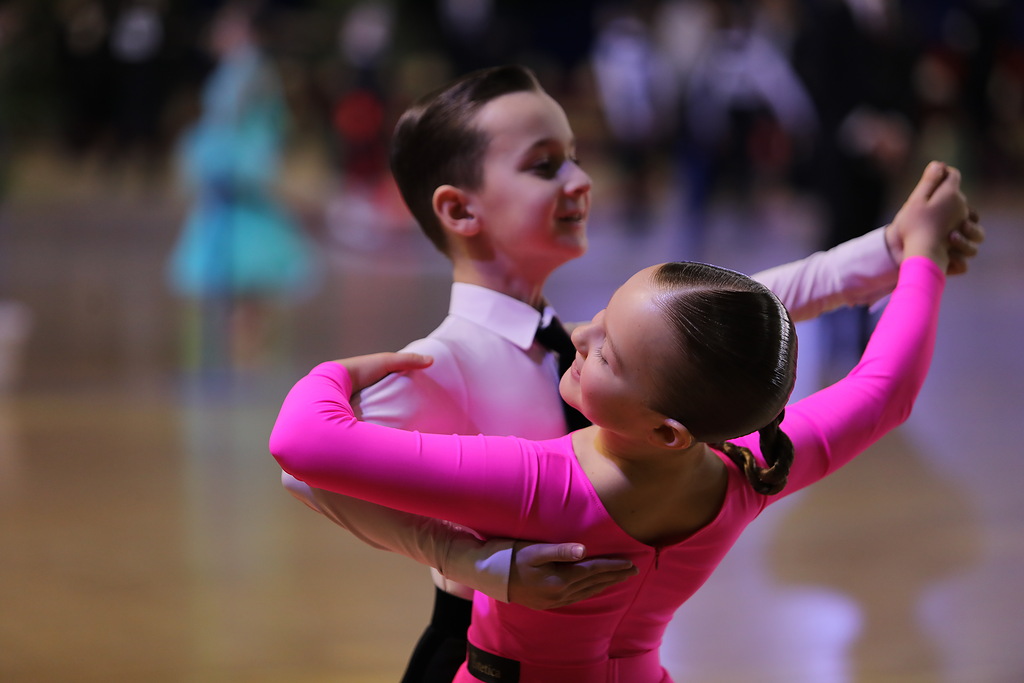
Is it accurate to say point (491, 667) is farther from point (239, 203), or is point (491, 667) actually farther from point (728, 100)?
point (728, 100)

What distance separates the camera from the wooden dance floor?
238 cm

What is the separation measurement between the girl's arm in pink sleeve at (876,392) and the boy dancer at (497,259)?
113 millimetres

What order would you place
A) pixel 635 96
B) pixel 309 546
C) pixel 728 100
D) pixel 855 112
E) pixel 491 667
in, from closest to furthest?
1. pixel 491 667
2. pixel 309 546
3. pixel 855 112
4. pixel 728 100
5. pixel 635 96

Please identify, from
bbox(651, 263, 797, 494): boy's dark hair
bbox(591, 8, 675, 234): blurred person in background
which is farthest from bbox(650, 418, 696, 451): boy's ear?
bbox(591, 8, 675, 234): blurred person in background

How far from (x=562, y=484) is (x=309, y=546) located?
2.03 metres

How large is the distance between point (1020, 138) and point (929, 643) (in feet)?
30.8

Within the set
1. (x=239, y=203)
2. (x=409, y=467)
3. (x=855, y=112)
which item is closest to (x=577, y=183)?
(x=409, y=467)

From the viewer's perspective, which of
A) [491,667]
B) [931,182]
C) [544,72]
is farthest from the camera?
[544,72]

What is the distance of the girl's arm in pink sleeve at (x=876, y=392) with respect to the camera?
1.23 meters

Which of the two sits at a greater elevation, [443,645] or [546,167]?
[546,167]

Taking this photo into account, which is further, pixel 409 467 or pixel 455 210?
pixel 455 210

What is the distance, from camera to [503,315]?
1.38 meters

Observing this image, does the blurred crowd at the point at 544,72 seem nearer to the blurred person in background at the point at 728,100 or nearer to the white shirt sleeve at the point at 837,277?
the blurred person in background at the point at 728,100

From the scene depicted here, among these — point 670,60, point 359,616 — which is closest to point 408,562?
point 359,616
